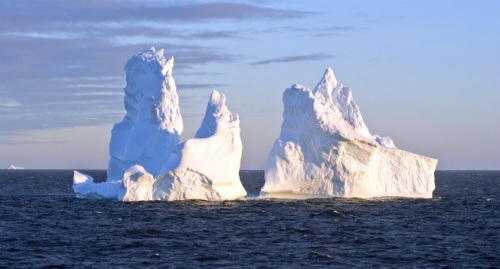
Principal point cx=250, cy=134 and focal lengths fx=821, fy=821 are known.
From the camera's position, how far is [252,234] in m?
33.1

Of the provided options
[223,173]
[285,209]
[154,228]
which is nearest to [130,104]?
[223,173]

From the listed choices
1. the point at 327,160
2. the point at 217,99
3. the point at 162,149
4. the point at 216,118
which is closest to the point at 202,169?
the point at 216,118

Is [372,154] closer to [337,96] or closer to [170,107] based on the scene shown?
[337,96]

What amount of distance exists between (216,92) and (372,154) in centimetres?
961

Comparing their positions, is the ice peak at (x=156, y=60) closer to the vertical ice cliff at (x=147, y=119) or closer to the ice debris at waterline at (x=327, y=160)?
the vertical ice cliff at (x=147, y=119)

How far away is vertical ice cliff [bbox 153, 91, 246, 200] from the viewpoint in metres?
43.8

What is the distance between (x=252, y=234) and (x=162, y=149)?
19.9 m

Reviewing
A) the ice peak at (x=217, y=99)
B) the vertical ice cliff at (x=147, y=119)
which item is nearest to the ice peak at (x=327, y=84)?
the ice peak at (x=217, y=99)

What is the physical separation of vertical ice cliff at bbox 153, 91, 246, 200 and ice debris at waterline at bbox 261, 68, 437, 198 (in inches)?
86.8

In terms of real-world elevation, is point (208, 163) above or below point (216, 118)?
below

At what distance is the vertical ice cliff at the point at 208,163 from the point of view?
1724 inches

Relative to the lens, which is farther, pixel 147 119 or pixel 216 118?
pixel 147 119

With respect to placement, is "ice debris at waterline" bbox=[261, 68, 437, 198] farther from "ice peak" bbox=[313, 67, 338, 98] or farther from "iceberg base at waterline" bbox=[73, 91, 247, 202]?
"iceberg base at waterline" bbox=[73, 91, 247, 202]

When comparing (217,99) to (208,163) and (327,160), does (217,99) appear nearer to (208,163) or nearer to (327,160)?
(208,163)
